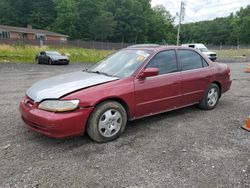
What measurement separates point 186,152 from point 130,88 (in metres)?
1.40

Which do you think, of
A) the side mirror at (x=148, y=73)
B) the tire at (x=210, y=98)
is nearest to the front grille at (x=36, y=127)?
the side mirror at (x=148, y=73)

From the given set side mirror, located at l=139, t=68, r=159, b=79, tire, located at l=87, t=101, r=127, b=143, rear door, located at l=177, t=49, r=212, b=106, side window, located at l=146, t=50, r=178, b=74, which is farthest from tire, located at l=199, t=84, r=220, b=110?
tire, located at l=87, t=101, r=127, b=143

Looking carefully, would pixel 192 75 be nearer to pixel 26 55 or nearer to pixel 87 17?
pixel 26 55

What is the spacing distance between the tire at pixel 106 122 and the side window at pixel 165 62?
3.57ft

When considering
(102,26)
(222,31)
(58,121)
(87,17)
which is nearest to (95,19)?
(87,17)

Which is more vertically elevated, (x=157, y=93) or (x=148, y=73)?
(x=148, y=73)

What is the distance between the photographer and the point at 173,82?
15.1 ft

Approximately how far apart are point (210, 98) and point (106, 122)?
3035 mm

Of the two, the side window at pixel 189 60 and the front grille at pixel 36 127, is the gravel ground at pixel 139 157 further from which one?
the side window at pixel 189 60

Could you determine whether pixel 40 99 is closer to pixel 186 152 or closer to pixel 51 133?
pixel 51 133

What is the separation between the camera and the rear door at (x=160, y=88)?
4133 mm

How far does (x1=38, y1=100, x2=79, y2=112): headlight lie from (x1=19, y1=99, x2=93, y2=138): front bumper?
2.3 inches

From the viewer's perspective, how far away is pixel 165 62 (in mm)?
4648

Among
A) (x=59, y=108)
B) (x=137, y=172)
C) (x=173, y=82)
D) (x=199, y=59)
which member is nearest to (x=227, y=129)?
(x=173, y=82)
